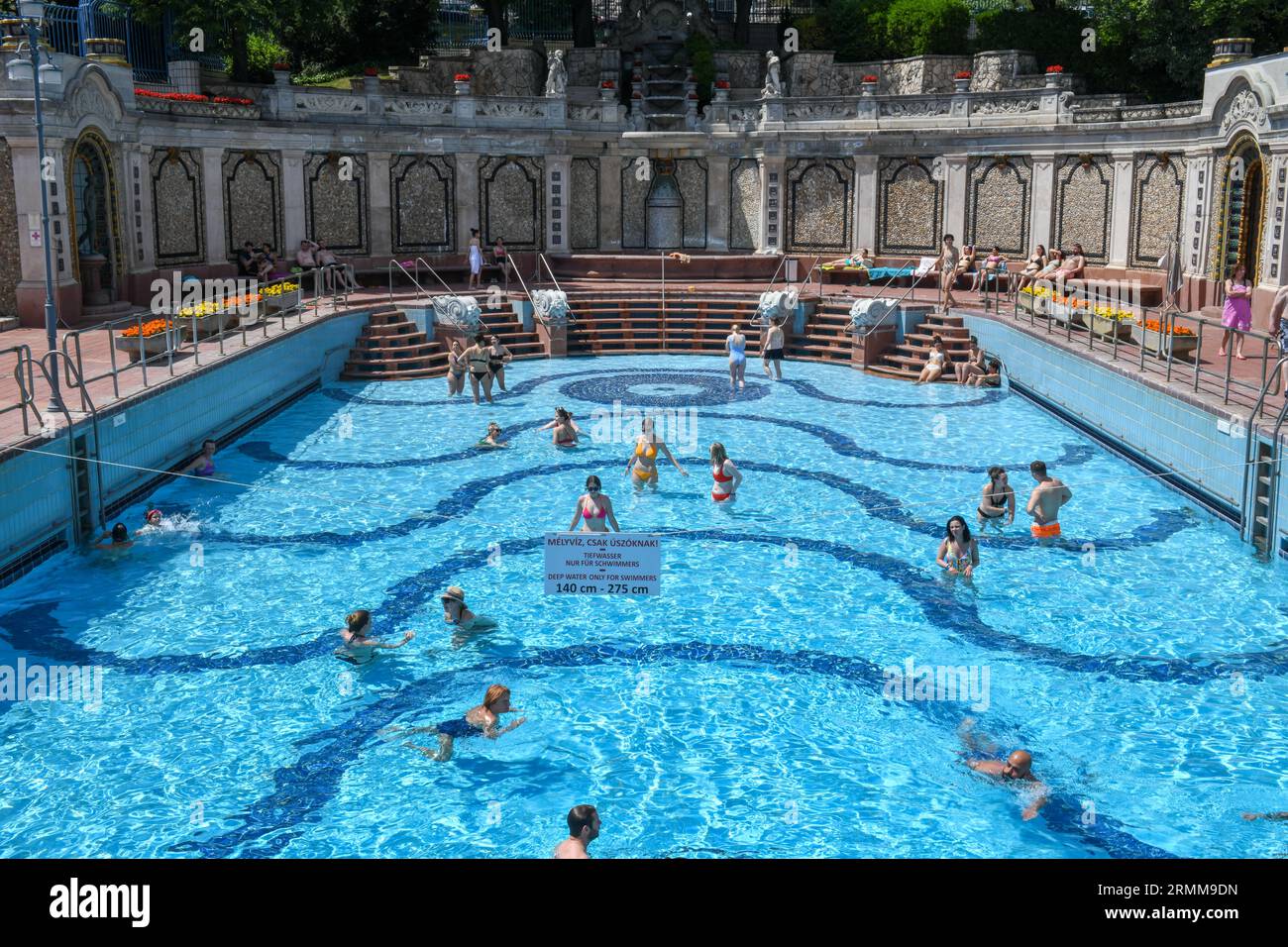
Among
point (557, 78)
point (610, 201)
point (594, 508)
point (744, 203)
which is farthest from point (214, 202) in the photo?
point (594, 508)

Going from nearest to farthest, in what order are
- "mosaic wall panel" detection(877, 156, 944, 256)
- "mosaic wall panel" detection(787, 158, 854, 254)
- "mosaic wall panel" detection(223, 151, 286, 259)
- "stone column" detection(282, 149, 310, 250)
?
1. "mosaic wall panel" detection(223, 151, 286, 259)
2. "stone column" detection(282, 149, 310, 250)
3. "mosaic wall panel" detection(877, 156, 944, 256)
4. "mosaic wall panel" detection(787, 158, 854, 254)

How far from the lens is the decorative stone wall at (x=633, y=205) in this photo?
3728 centimetres

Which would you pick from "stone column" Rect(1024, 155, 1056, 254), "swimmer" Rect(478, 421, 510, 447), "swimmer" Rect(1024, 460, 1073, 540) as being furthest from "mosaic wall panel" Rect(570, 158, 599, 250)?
"swimmer" Rect(1024, 460, 1073, 540)

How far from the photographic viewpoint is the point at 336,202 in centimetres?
3362

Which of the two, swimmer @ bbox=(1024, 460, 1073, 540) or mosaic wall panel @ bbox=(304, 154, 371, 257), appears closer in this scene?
swimmer @ bbox=(1024, 460, 1073, 540)

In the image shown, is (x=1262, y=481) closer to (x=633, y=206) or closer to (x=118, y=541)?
(x=118, y=541)

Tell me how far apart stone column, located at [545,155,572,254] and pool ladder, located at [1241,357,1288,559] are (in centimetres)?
2402

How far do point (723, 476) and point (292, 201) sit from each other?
19802mm

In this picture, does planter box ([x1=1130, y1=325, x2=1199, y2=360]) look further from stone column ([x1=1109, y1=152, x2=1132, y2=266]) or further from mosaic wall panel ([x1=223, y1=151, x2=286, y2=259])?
mosaic wall panel ([x1=223, y1=151, x2=286, y2=259])

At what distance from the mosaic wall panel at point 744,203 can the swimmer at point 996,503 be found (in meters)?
21.9

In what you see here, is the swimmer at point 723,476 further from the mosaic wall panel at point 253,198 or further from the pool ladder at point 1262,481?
the mosaic wall panel at point 253,198

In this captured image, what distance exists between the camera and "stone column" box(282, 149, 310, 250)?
32500mm

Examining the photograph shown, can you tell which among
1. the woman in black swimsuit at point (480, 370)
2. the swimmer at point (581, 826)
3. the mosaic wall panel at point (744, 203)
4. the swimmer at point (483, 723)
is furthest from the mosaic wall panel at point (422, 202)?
the swimmer at point (581, 826)
